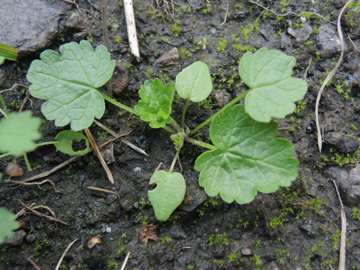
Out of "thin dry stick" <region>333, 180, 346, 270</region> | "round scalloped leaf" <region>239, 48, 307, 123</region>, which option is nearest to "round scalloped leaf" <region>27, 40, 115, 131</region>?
"round scalloped leaf" <region>239, 48, 307, 123</region>

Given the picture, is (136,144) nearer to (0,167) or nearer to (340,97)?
(0,167)

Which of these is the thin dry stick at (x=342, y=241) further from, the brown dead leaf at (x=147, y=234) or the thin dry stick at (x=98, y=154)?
the thin dry stick at (x=98, y=154)

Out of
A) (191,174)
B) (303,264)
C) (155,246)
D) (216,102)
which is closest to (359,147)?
(303,264)

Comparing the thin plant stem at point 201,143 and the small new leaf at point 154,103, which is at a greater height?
the small new leaf at point 154,103

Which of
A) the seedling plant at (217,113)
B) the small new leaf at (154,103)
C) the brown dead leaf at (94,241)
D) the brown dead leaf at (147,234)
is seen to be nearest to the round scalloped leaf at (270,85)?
the seedling plant at (217,113)

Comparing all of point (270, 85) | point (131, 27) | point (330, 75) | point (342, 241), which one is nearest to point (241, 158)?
point (270, 85)

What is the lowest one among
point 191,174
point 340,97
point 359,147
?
point 191,174

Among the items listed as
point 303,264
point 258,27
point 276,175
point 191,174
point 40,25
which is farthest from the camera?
point 258,27
